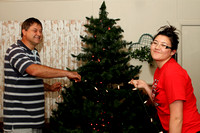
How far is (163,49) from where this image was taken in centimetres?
140

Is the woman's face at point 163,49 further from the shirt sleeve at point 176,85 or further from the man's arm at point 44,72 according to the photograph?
the man's arm at point 44,72

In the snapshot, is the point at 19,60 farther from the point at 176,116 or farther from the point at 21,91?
the point at 176,116

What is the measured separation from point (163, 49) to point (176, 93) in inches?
15.7

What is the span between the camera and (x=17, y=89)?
5.88 feet

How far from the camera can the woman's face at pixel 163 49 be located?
4.59ft

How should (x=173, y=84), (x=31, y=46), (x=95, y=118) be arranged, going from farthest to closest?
(x=31, y=46)
(x=95, y=118)
(x=173, y=84)

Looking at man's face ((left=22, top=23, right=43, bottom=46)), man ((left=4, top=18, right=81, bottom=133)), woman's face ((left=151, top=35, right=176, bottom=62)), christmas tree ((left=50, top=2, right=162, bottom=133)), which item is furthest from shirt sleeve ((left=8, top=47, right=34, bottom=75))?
woman's face ((left=151, top=35, right=176, bottom=62))

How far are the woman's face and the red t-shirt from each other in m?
0.06

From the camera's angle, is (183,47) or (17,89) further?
(183,47)

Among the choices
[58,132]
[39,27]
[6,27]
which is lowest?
[58,132]

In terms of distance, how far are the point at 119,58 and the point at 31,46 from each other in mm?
1080

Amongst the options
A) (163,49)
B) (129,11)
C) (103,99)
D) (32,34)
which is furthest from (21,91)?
(129,11)

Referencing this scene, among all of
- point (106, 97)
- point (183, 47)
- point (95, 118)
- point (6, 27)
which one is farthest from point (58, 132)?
point (183, 47)

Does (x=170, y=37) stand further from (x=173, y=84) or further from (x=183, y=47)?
(x=183, y=47)
